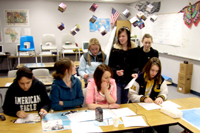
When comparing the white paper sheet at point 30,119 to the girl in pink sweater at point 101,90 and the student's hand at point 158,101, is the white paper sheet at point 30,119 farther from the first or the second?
the student's hand at point 158,101

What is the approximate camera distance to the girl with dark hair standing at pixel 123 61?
2.40 metres

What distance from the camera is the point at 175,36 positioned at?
5.02 metres

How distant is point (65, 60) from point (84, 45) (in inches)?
202

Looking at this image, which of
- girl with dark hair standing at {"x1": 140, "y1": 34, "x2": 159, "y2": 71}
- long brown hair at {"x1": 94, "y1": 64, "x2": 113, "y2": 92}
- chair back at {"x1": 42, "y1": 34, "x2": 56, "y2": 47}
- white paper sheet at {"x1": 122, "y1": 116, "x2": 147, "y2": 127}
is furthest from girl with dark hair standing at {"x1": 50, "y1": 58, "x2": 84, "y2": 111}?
chair back at {"x1": 42, "y1": 34, "x2": 56, "y2": 47}

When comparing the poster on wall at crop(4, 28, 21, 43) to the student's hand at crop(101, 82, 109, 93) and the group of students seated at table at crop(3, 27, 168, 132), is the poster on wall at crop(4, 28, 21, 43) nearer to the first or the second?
the group of students seated at table at crop(3, 27, 168, 132)

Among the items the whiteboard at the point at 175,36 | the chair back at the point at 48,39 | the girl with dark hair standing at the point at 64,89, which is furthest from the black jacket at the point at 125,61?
the chair back at the point at 48,39

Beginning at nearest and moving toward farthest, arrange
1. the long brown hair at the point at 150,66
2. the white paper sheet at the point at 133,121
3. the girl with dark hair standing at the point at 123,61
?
1. the white paper sheet at the point at 133,121
2. the long brown hair at the point at 150,66
3. the girl with dark hair standing at the point at 123,61

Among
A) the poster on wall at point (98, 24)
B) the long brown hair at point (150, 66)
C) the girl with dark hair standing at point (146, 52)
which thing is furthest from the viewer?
the poster on wall at point (98, 24)

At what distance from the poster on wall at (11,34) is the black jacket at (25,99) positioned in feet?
18.9

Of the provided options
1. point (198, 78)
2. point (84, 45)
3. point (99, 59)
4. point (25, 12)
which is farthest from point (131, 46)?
point (25, 12)

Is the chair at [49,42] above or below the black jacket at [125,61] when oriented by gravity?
above

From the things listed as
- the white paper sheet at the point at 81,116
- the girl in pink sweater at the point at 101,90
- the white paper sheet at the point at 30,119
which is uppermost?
the girl in pink sweater at the point at 101,90

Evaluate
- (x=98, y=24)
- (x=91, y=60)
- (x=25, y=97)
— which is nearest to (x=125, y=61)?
(x=91, y=60)

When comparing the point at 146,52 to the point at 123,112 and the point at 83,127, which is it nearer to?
the point at 123,112
